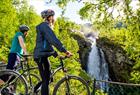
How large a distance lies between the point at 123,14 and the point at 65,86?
15123mm

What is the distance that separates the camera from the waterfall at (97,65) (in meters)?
51.1

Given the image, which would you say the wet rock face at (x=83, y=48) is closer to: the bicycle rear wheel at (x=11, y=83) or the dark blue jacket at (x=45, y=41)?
the bicycle rear wheel at (x=11, y=83)

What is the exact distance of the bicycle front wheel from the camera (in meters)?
9.38

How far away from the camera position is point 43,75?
30.4ft

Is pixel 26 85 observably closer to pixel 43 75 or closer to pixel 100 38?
pixel 43 75

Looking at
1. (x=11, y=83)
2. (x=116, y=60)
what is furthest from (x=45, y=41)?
(x=116, y=60)

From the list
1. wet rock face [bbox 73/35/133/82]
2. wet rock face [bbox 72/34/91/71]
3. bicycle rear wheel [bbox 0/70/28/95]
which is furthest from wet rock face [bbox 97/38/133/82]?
bicycle rear wheel [bbox 0/70/28/95]

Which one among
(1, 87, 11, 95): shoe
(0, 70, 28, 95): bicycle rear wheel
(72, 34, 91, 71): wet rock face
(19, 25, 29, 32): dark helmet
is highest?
(72, 34, 91, 71): wet rock face

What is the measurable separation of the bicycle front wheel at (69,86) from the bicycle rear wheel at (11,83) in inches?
48.6

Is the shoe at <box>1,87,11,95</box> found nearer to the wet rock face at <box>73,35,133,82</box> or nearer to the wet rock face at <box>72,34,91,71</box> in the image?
the wet rock face at <box>73,35,133,82</box>

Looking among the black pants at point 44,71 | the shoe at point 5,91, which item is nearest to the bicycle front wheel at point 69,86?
the black pants at point 44,71

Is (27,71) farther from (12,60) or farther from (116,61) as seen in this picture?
(116,61)

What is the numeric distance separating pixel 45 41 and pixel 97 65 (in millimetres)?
43592

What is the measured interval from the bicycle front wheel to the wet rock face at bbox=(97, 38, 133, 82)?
38.1 metres
